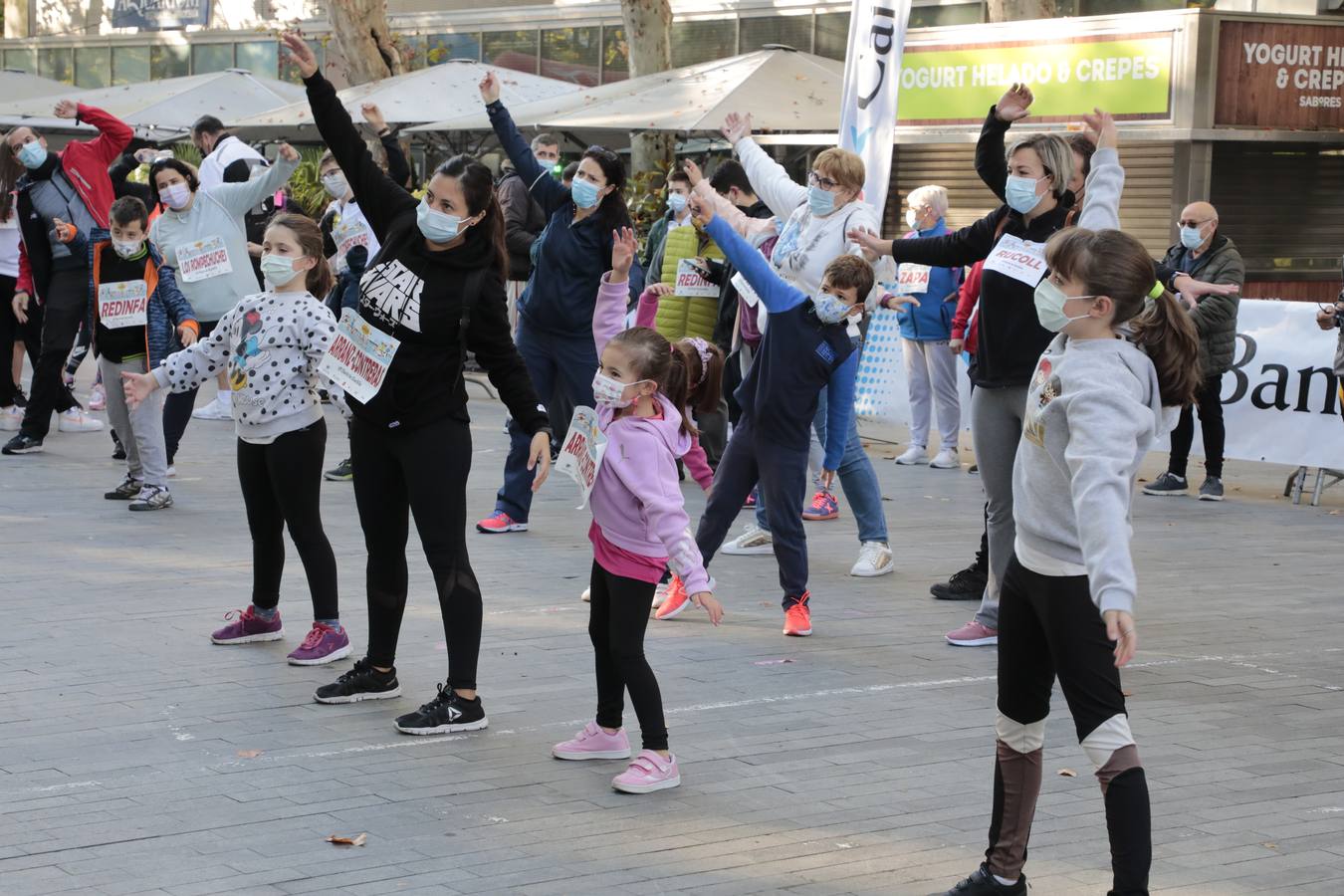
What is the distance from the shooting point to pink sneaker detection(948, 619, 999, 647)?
7480 mm

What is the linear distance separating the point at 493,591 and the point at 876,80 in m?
6.79

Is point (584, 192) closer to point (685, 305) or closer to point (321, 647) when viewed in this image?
point (685, 305)

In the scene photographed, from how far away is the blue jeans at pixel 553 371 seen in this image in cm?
959

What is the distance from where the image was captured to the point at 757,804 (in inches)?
207

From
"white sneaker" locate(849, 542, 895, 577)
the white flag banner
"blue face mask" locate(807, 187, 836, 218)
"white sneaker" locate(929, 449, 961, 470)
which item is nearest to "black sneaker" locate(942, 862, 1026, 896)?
"white sneaker" locate(849, 542, 895, 577)

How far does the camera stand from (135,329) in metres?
10.4

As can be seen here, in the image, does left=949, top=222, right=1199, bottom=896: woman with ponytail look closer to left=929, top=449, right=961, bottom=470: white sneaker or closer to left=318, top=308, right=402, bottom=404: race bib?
left=318, top=308, right=402, bottom=404: race bib

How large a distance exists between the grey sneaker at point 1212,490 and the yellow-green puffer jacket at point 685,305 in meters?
3.64

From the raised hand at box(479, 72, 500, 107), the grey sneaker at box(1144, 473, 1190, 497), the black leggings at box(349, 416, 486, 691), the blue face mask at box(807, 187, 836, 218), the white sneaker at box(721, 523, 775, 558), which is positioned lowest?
the grey sneaker at box(1144, 473, 1190, 497)

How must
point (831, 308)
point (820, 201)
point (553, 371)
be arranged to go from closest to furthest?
point (831, 308), point (820, 201), point (553, 371)

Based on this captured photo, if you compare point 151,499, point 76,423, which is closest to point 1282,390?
point 151,499

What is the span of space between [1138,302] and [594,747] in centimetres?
234

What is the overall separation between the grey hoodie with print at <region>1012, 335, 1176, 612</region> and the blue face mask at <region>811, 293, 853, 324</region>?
3.18 meters

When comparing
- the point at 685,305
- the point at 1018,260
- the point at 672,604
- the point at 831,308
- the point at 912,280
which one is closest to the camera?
the point at 1018,260
